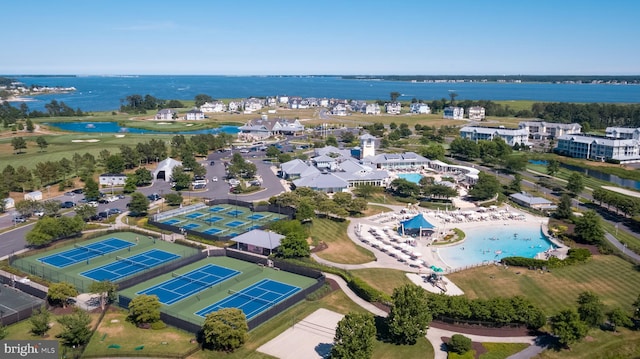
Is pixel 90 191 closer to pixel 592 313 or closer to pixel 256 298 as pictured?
pixel 256 298

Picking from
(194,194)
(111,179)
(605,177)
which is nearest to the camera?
(194,194)

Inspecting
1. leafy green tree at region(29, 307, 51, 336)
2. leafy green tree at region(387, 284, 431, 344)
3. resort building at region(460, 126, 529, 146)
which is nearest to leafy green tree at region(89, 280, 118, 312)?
leafy green tree at region(29, 307, 51, 336)

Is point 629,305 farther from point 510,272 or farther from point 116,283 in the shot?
point 116,283

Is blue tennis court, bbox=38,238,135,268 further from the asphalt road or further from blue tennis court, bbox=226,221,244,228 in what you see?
blue tennis court, bbox=226,221,244,228

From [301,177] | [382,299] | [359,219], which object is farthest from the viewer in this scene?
[301,177]

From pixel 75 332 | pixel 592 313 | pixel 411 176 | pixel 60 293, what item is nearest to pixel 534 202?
pixel 411 176

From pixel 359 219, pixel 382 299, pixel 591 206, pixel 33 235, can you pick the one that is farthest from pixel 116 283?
pixel 591 206
